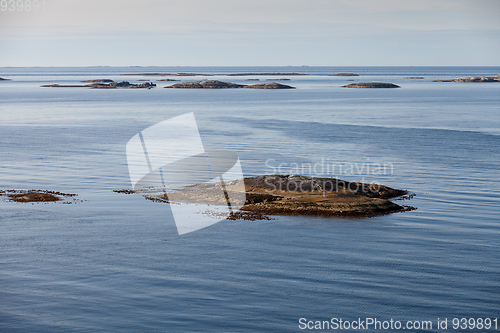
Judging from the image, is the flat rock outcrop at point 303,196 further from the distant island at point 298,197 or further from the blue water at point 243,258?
the blue water at point 243,258

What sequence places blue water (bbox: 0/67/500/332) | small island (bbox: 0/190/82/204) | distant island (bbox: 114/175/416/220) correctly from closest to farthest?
1. blue water (bbox: 0/67/500/332)
2. distant island (bbox: 114/175/416/220)
3. small island (bbox: 0/190/82/204)

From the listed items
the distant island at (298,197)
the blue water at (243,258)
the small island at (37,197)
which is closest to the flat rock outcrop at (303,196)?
the distant island at (298,197)

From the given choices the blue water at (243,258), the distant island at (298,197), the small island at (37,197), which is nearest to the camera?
the blue water at (243,258)

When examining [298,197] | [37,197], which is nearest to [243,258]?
[298,197]

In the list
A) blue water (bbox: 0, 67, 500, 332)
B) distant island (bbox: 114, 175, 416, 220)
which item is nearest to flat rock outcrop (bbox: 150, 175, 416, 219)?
distant island (bbox: 114, 175, 416, 220)

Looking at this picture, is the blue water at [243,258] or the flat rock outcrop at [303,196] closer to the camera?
the blue water at [243,258]

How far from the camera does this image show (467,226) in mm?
26344

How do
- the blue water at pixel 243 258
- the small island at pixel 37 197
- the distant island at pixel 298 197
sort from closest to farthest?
the blue water at pixel 243 258 → the distant island at pixel 298 197 → the small island at pixel 37 197

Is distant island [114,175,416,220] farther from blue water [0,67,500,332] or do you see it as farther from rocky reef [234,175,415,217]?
blue water [0,67,500,332]

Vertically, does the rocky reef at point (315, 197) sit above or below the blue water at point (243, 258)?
above

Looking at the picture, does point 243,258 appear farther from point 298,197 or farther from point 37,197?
point 37,197

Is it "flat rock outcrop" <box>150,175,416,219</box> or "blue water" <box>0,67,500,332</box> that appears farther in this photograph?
"flat rock outcrop" <box>150,175,416,219</box>

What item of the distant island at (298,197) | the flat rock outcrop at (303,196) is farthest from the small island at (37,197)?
the flat rock outcrop at (303,196)

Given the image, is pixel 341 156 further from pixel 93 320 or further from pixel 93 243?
pixel 93 320
